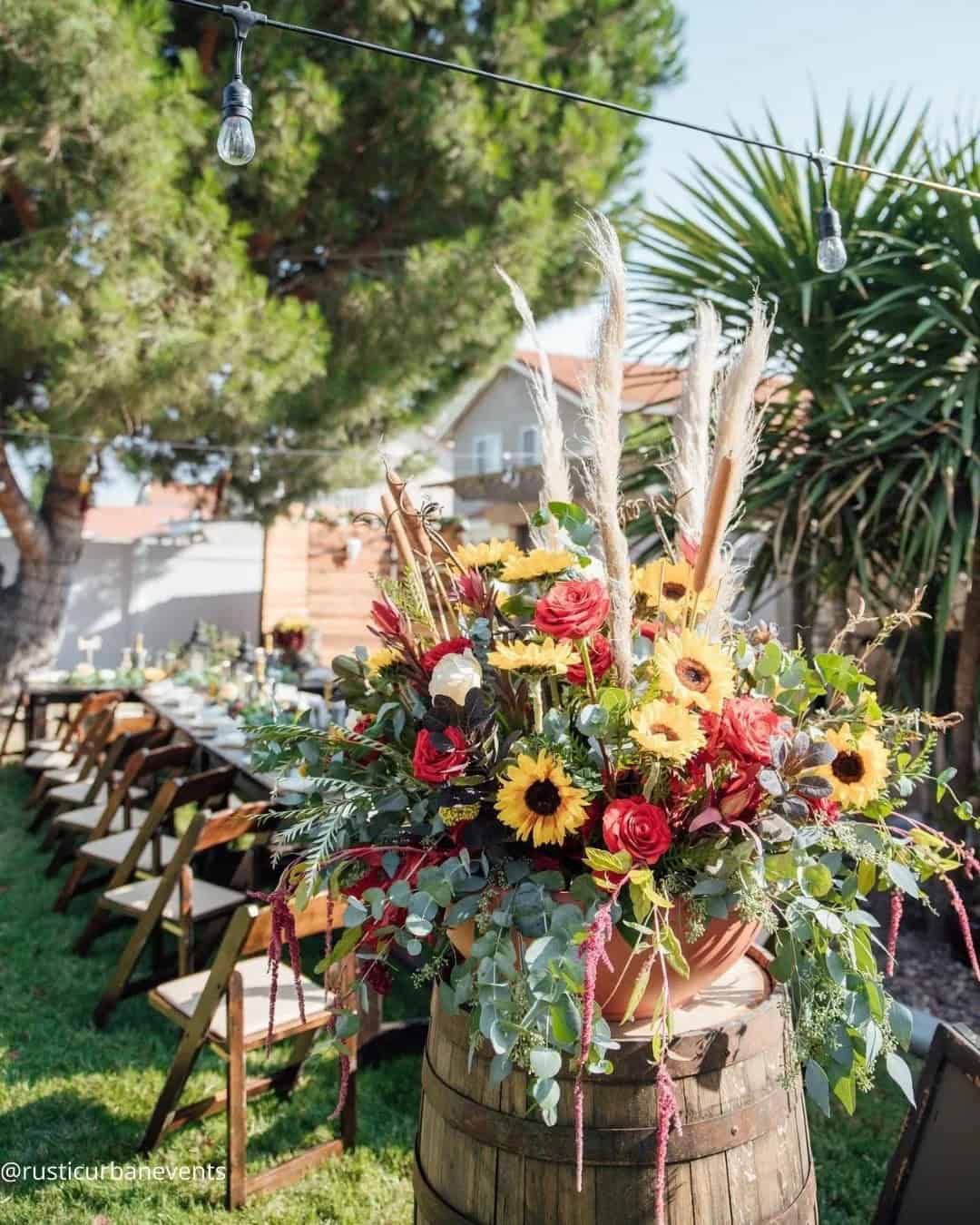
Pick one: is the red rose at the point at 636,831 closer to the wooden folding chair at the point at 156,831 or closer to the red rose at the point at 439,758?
the red rose at the point at 439,758

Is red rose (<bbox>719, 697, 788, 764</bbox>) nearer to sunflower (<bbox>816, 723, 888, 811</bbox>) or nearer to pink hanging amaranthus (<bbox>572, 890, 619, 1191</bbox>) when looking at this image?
sunflower (<bbox>816, 723, 888, 811</bbox>)

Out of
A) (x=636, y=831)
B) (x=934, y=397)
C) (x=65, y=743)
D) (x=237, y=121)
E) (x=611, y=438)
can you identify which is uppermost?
(x=237, y=121)

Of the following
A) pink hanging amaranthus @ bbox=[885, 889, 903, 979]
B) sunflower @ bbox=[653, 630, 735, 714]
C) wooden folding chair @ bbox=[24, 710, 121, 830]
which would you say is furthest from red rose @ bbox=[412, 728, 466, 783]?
wooden folding chair @ bbox=[24, 710, 121, 830]

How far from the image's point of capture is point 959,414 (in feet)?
9.60

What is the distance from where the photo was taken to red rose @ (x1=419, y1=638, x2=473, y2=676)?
1.11 meters

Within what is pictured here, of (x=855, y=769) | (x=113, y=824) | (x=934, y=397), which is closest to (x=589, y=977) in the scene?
(x=855, y=769)

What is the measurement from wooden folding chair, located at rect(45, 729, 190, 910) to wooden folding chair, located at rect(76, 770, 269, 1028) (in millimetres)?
310

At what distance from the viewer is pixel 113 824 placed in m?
4.07

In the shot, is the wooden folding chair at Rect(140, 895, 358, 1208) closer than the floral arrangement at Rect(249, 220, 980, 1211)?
No

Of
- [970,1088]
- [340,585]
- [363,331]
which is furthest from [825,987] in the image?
[340,585]

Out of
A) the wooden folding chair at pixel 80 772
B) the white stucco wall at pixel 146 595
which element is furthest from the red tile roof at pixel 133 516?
the wooden folding chair at pixel 80 772

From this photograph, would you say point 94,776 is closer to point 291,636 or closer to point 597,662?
point 291,636

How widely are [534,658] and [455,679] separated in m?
0.09

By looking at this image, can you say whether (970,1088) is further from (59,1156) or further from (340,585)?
(340,585)
